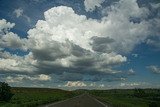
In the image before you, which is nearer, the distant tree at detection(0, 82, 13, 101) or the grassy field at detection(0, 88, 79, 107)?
the grassy field at detection(0, 88, 79, 107)

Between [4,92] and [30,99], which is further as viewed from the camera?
[30,99]

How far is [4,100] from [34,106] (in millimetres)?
23097

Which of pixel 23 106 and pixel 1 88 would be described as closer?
pixel 23 106

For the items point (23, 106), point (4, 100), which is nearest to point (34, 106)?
point (23, 106)

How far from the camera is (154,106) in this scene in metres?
61.5

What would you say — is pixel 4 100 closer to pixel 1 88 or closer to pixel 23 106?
pixel 1 88

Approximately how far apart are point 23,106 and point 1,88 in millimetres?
25715

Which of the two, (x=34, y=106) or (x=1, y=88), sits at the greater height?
(x=1, y=88)

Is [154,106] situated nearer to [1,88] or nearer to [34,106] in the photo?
[34,106]

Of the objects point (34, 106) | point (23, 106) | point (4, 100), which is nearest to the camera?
point (23, 106)

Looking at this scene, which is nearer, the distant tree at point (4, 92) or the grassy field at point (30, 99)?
the grassy field at point (30, 99)

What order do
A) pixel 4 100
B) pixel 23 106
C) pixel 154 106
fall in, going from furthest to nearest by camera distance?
pixel 4 100 → pixel 154 106 → pixel 23 106

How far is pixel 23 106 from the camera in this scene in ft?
157

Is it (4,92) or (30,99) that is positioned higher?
(4,92)
